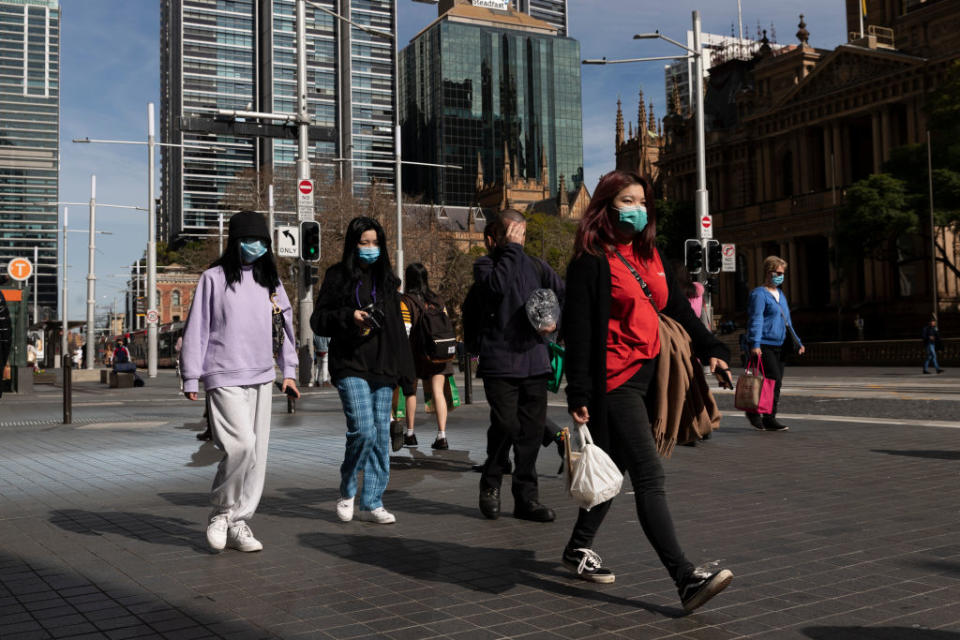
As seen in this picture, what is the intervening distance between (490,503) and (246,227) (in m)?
2.35

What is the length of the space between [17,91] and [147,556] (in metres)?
202

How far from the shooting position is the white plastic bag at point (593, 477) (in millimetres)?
4266

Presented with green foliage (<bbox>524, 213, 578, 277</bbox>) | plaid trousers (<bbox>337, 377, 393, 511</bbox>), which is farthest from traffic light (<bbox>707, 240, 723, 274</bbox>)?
green foliage (<bbox>524, 213, 578, 277</bbox>)

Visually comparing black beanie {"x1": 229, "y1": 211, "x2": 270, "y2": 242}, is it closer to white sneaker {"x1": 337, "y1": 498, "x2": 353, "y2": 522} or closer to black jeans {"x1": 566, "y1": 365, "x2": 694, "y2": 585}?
white sneaker {"x1": 337, "y1": 498, "x2": 353, "y2": 522}

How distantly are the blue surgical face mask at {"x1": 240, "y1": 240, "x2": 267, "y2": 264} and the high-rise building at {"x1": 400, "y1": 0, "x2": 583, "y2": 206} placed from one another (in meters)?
142

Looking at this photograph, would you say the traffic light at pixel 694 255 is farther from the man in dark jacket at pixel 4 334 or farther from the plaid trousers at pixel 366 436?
the man in dark jacket at pixel 4 334

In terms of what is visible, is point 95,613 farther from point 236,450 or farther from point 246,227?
point 246,227

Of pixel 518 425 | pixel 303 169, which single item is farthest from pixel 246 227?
pixel 303 169

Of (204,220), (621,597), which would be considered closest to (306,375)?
(621,597)

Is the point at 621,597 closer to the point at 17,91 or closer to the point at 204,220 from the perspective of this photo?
the point at 204,220

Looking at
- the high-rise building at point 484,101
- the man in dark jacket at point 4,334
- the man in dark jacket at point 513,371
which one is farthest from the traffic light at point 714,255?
the high-rise building at point 484,101

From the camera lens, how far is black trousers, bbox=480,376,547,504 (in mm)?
6320

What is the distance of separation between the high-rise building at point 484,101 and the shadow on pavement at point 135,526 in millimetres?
141449

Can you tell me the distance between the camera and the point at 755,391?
444 inches
